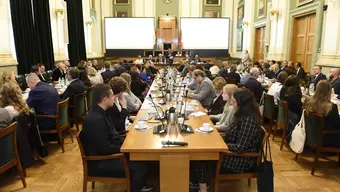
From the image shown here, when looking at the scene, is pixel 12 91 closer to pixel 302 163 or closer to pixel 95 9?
pixel 302 163

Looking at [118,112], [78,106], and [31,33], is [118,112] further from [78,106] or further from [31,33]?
[31,33]

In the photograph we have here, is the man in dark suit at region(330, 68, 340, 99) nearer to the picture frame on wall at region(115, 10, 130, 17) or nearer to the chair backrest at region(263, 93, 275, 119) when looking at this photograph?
the chair backrest at region(263, 93, 275, 119)

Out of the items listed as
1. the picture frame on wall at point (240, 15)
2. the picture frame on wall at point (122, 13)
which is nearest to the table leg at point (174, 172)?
the picture frame on wall at point (240, 15)

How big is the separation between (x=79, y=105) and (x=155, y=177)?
6.67 ft

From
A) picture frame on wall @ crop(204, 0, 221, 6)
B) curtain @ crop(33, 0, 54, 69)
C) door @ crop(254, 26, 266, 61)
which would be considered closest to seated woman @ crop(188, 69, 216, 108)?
curtain @ crop(33, 0, 54, 69)

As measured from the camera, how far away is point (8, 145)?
2707 mm

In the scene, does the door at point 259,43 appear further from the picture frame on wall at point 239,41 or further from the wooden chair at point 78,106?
the wooden chair at point 78,106

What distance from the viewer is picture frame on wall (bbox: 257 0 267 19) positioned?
38.7ft

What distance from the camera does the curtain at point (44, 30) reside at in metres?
8.29

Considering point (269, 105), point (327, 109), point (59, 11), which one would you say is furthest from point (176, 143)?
point (59, 11)

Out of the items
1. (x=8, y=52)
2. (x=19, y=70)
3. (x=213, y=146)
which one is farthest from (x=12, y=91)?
(x=19, y=70)

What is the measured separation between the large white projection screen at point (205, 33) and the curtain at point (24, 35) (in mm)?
10964

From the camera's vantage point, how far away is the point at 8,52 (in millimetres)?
6582

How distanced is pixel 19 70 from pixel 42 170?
465 cm
